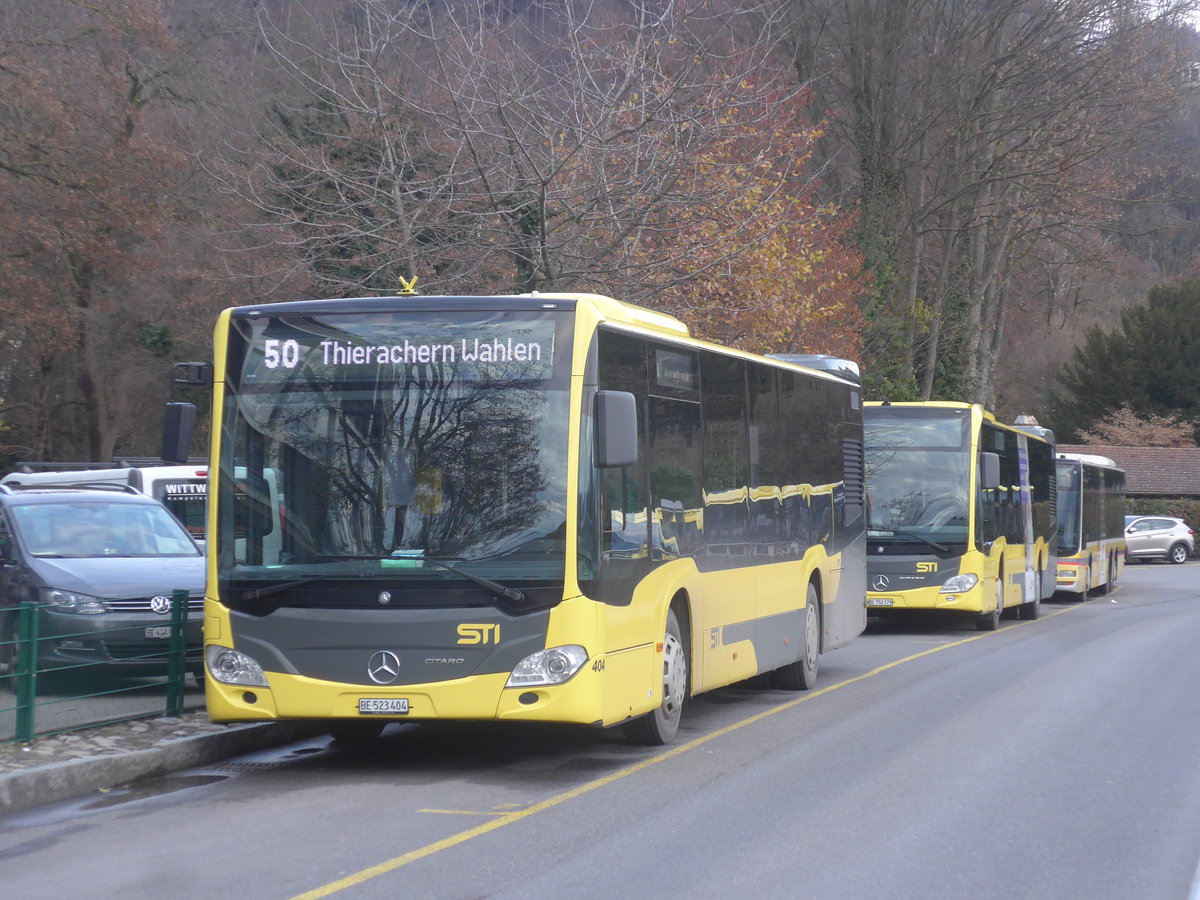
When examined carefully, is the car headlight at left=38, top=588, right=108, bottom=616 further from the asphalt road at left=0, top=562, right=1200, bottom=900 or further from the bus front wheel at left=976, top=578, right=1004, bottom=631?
the bus front wheel at left=976, top=578, right=1004, bottom=631

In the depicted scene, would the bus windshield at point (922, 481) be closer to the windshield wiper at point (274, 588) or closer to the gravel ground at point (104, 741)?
the gravel ground at point (104, 741)

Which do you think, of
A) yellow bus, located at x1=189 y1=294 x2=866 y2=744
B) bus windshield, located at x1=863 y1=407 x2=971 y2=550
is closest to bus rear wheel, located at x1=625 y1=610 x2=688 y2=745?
yellow bus, located at x1=189 y1=294 x2=866 y2=744

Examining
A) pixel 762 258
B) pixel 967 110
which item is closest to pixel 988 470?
pixel 762 258

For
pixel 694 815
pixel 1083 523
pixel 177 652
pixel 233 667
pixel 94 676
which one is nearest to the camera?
pixel 694 815

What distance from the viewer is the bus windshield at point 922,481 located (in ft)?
68.2

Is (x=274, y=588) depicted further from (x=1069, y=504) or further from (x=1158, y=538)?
(x=1158, y=538)

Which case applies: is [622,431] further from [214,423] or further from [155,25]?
[155,25]

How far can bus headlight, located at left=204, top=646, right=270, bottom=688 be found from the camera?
29.6ft

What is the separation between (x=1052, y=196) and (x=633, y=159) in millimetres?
22911

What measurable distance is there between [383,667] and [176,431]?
1979 millimetres

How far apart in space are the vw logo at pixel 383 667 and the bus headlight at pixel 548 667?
27.4 inches

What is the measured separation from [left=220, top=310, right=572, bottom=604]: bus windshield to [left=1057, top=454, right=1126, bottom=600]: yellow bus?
24815 millimetres

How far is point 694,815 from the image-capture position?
7.89m

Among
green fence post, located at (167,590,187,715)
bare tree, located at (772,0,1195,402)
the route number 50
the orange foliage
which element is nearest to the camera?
the route number 50
